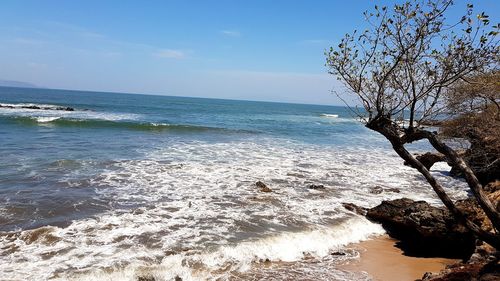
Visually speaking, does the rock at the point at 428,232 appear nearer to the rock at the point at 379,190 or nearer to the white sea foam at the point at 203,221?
the white sea foam at the point at 203,221

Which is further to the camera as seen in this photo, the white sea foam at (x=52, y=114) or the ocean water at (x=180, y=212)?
the white sea foam at (x=52, y=114)

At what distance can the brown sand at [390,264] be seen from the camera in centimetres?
898

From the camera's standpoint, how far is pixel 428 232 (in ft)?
34.3

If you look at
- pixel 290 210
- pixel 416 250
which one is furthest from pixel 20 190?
pixel 416 250

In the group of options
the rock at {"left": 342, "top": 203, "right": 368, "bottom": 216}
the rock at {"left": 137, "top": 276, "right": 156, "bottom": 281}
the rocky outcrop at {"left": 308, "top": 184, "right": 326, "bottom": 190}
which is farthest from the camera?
the rocky outcrop at {"left": 308, "top": 184, "right": 326, "bottom": 190}

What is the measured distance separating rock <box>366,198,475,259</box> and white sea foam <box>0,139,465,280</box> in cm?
89

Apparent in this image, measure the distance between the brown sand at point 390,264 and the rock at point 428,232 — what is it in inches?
15.5

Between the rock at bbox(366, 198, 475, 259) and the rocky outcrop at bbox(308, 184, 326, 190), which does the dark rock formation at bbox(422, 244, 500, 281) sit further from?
the rocky outcrop at bbox(308, 184, 326, 190)

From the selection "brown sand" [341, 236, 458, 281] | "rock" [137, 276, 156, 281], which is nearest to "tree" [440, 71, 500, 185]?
"brown sand" [341, 236, 458, 281]

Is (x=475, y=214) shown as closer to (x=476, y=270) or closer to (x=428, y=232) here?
(x=428, y=232)

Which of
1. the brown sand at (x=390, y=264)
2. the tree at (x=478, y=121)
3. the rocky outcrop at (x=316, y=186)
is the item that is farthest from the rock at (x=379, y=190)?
the brown sand at (x=390, y=264)

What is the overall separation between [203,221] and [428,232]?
21.1 feet

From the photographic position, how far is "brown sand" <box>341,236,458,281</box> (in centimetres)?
898

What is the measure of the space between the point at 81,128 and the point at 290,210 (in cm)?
2817
